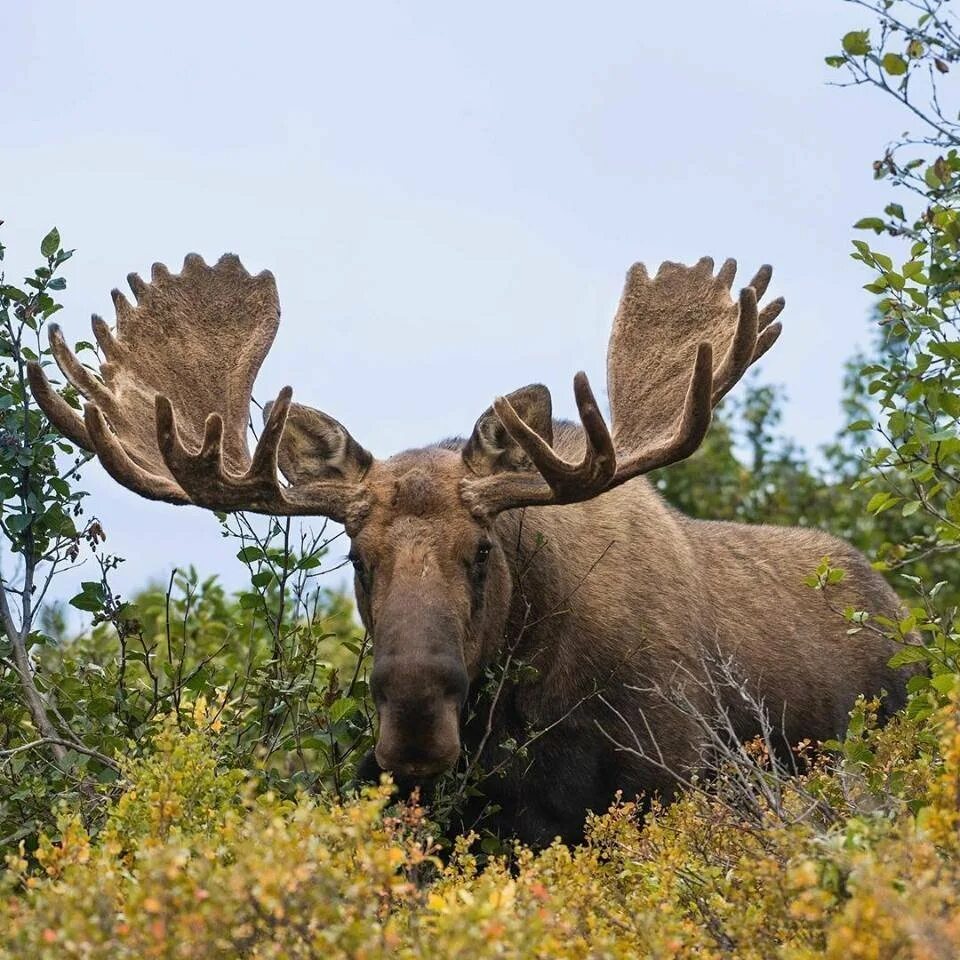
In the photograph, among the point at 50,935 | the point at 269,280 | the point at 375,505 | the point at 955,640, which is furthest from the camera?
the point at 269,280

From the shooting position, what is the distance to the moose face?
232 inches

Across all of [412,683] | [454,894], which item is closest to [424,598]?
[412,683]

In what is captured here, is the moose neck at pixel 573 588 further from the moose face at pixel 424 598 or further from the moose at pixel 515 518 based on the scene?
the moose face at pixel 424 598

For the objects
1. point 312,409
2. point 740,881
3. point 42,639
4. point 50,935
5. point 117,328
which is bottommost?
point 740,881

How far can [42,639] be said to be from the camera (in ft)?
24.6

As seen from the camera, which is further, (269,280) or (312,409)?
(269,280)

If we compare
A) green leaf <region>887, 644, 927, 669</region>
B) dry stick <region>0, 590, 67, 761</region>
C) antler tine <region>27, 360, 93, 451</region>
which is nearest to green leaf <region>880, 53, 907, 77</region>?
green leaf <region>887, 644, 927, 669</region>

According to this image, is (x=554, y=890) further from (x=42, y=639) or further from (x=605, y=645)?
(x=42, y=639)

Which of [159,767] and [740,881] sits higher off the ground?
[159,767]

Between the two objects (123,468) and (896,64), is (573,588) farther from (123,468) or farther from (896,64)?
(896,64)

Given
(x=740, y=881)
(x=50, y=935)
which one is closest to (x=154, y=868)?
(x=50, y=935)

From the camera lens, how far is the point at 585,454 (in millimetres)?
6547

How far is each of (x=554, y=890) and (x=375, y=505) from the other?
100 inches

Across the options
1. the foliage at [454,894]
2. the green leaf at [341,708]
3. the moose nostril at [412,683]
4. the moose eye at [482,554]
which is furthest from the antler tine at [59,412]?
the foliage at [454,894]
